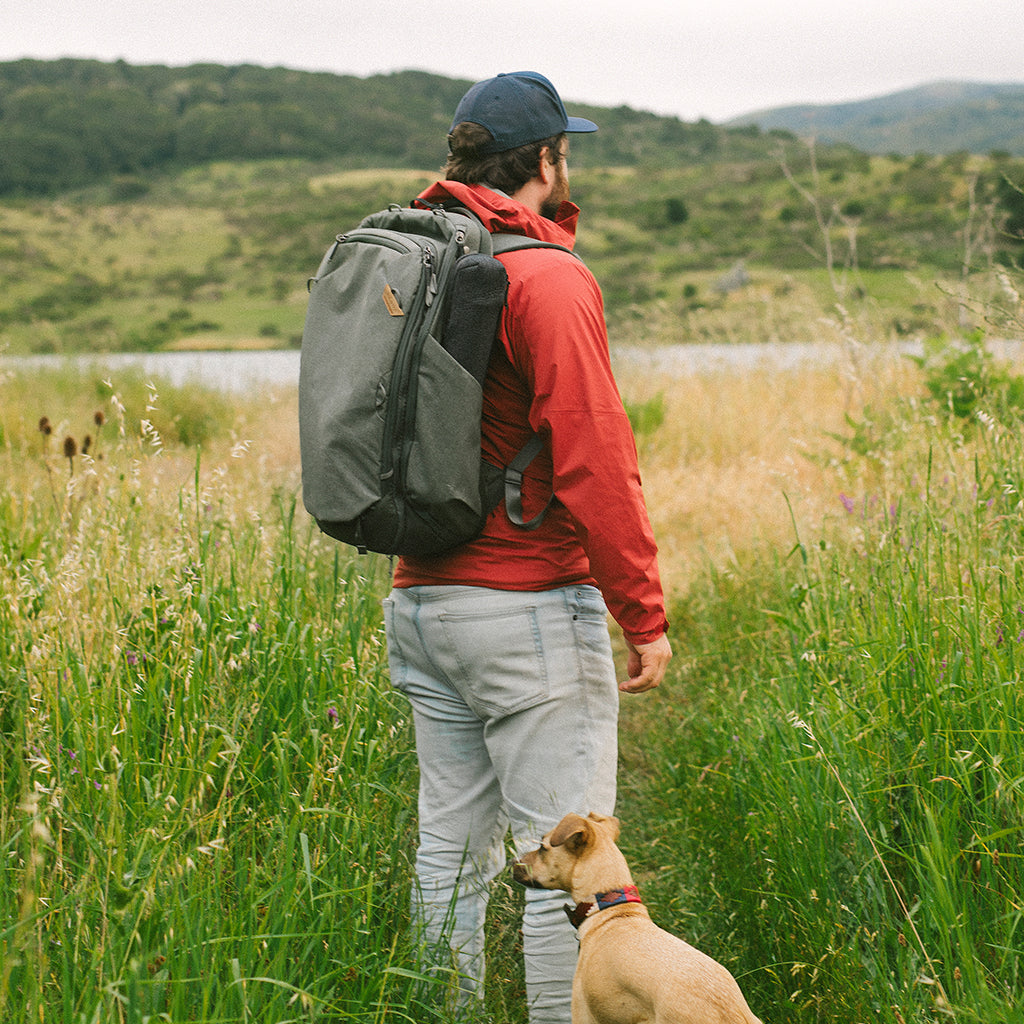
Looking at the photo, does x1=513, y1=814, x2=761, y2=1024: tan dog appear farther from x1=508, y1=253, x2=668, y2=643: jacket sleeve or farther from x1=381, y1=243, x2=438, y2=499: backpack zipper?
x1=381, y1=243, x2=438, y2=499: backpack zipper

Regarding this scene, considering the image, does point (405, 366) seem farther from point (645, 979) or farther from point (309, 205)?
point (309, 205)

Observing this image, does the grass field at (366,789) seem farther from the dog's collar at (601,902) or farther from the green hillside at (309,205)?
the green hillside at (309,205)

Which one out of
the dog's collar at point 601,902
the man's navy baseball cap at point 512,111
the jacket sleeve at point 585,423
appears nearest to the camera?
the jacket sleeve at point 585,423

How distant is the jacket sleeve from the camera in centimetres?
183

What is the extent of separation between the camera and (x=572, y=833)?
192 centimetres

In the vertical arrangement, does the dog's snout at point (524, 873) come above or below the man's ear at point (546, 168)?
below

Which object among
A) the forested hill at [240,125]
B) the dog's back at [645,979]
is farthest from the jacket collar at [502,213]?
the forested hill at [240,125]

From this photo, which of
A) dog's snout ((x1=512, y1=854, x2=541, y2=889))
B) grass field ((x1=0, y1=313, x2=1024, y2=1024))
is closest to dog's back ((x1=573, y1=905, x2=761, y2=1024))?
dog's snout ((x1=512, y1=854, x2=541, y2=889))

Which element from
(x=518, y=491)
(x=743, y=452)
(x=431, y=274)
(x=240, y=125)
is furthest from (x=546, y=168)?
(x=240, y=125)

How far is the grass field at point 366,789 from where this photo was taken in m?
1.74

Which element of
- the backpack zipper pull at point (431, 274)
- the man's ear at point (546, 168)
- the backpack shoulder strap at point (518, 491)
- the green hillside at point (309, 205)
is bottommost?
the backpack shoulder strap at point (518, 491)

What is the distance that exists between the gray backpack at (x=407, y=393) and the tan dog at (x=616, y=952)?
716mm

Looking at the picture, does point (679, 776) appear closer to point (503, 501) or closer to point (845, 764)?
point (845, 764)

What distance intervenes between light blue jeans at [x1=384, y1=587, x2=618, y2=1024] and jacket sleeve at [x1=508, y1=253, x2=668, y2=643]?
18 centimetres
